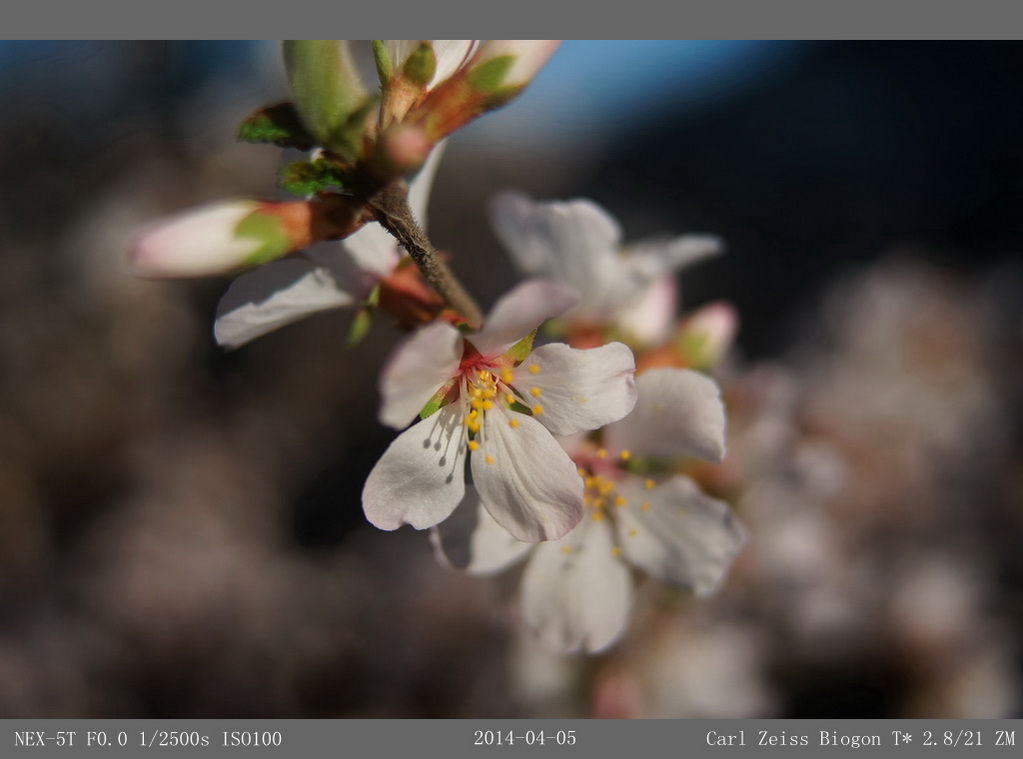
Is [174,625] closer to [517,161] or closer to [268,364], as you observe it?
[268,364]

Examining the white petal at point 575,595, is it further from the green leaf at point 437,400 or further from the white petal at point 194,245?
the white petal at point 194,245

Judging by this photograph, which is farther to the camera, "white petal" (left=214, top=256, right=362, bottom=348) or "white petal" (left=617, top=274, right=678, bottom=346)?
"white petal" (left=617, top=274, right=678, bottom=346)

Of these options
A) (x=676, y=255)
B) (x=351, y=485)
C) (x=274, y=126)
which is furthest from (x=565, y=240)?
(x=351, y=485)

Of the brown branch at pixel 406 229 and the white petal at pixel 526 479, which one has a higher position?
the brown branch at pixel 406 229

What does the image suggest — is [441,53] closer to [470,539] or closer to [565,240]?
[565,240]

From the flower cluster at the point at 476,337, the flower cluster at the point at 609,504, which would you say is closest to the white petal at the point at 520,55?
the flower cluster at the point at 476,337

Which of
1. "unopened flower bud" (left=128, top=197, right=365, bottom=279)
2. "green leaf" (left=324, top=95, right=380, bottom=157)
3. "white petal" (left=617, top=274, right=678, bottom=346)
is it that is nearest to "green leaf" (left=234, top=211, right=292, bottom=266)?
"unopened flower bud" (left=128, top=197, right=365, bottom=279)

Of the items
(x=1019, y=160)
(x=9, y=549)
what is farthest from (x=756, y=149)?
(x=9, y=549)

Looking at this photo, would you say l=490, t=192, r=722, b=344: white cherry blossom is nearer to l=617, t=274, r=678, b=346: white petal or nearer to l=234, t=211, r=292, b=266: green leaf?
l=617, t=274, r=678, b=346: white petal
